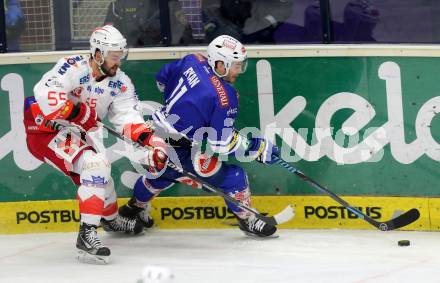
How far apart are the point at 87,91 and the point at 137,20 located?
762 mm

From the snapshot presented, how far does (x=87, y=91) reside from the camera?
6.95 metres

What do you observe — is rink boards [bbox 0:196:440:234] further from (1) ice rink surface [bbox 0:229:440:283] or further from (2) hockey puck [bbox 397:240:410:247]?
(2) hockey puck [bbox 397:240:410:247]

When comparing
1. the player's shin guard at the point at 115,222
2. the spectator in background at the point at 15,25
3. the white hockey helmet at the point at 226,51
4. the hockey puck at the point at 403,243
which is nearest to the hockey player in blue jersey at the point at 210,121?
the white hockey helmet at the point at 226,51

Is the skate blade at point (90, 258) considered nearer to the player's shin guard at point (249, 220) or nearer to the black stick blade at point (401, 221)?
the player's shin guard at point (249, 220)

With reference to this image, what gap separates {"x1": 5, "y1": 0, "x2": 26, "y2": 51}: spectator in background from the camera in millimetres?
7531

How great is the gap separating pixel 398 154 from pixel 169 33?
1695 millimetres

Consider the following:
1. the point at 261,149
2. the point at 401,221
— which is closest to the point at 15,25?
the point at 261,149

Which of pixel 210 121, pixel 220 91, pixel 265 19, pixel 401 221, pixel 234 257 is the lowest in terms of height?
pixel 234 257

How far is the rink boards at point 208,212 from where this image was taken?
718 centimetres

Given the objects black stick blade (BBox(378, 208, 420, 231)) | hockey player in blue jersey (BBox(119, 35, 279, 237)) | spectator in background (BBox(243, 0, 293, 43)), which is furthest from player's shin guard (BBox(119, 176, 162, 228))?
black stick blade (BBox(378, 208, 420, 231))

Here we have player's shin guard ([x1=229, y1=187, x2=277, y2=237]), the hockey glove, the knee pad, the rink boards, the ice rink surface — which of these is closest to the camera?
the ice rink surface

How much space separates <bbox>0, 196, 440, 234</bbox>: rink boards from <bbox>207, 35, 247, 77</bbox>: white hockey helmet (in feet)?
3.27

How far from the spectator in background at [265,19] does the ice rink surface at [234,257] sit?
1.28 meters

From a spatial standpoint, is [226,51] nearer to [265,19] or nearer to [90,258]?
[265,19]
